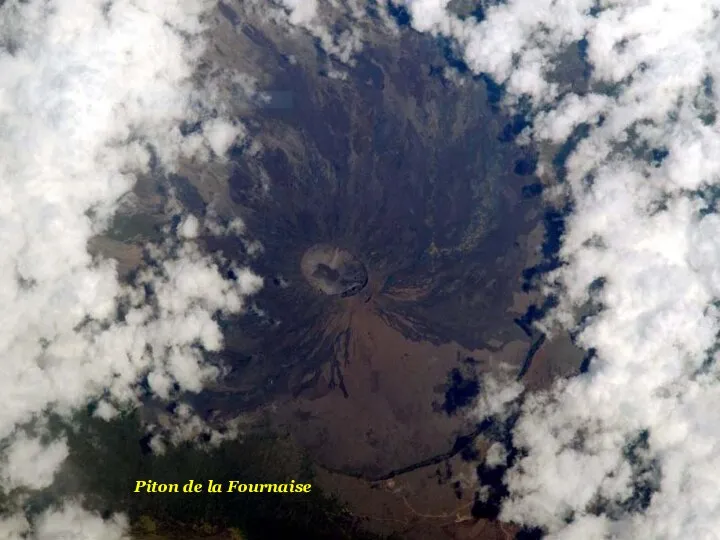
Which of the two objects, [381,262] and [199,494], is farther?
[381,262]

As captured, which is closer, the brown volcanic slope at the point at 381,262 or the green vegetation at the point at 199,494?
the green vegetation at the point at 199,494

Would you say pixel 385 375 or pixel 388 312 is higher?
pixel 388 312

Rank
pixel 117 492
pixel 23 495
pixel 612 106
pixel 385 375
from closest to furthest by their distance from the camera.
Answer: pixel 23 495 → pixel 117 492 → pixel 385 375 → pixel 612 106

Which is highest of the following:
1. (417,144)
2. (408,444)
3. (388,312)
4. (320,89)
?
(320,89)

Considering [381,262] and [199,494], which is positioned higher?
[381,262]

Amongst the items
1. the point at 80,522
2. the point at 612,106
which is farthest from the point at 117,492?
the point at 612,106

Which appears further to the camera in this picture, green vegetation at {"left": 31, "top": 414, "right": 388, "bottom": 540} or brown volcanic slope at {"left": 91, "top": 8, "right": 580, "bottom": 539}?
brown volcanic slope at {"left": 91, "top": 8, "right": 580, "bottom": 539}

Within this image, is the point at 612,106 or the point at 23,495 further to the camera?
the point at 612,106

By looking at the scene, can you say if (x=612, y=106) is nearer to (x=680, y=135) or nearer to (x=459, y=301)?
(x=680, y=135)

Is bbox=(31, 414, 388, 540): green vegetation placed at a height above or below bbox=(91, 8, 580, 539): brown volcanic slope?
below

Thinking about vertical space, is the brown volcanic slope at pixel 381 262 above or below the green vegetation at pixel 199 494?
above

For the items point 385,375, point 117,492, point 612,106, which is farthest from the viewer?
point 612,106
